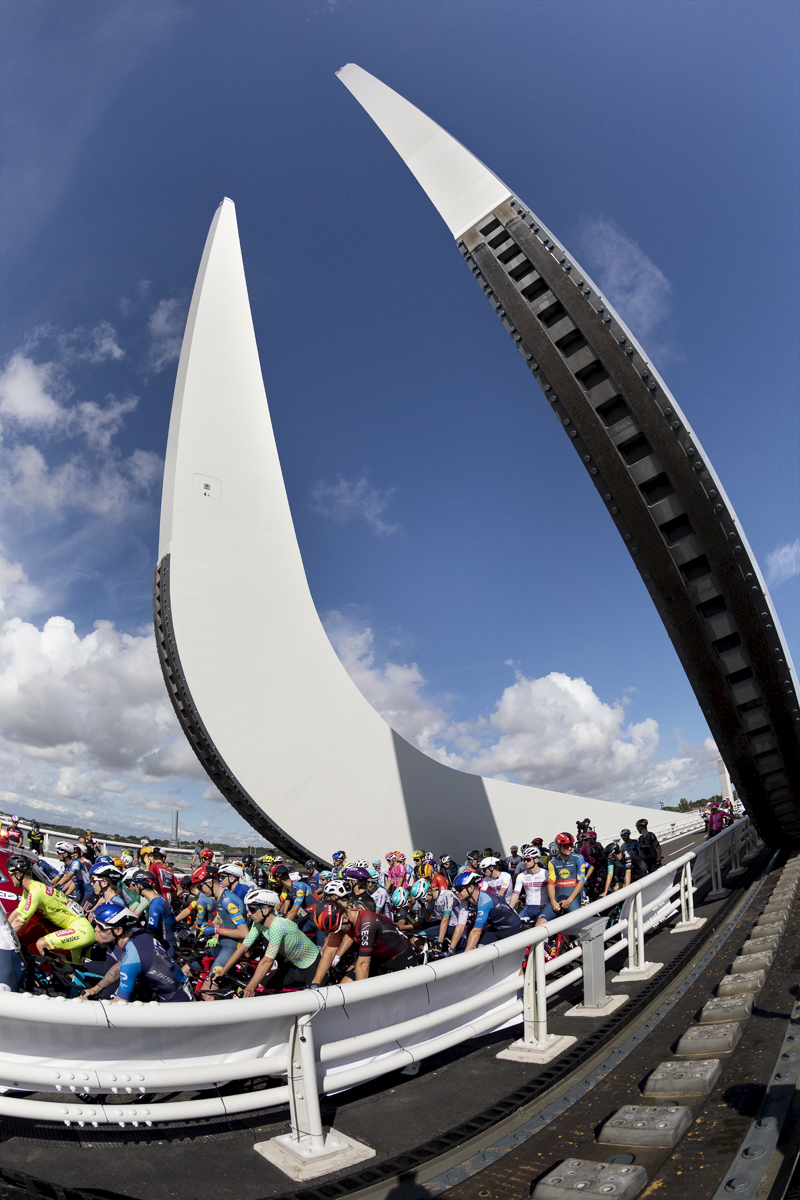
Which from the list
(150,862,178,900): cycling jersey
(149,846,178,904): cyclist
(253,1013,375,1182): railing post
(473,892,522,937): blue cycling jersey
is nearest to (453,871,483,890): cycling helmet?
(473,892,522,937): blue cycling jersey

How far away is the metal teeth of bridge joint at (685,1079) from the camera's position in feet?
7.70

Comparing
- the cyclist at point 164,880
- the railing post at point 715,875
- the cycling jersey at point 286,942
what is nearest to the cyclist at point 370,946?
the cycling jersey at point 286,942

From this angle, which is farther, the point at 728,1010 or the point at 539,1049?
the point at 539,1049

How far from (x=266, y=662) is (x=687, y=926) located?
34.8 ft

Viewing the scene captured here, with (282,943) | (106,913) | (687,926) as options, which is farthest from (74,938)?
(687,926)

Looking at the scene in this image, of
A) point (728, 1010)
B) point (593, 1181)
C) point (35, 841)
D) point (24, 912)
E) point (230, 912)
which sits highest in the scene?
point (35, 841)

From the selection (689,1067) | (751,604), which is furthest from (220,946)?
(751,604)

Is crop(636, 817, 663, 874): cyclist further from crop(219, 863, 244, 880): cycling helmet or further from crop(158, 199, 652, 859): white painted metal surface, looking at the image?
crop(158, 199, 652, 859): white painted metal surface

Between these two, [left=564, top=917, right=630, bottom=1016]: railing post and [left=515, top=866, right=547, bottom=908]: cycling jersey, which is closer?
[left=564, top=917, right=630, bottom=1016]: railing post

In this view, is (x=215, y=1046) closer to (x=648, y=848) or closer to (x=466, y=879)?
(x=466, y=879)

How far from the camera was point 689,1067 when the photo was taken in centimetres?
247

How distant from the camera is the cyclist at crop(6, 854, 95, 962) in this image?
421cm

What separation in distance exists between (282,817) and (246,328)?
1278 centimetres

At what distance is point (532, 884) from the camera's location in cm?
603
